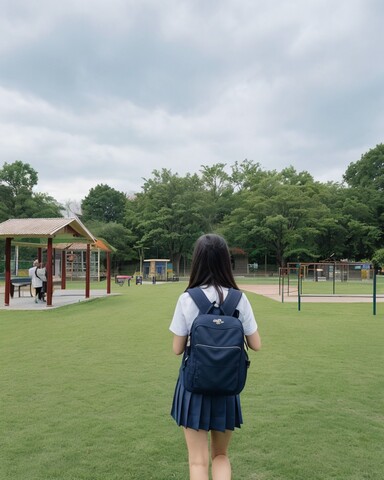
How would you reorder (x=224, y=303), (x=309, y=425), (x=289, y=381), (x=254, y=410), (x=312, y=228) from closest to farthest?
(x=224, y=303) → (x=309, y=425) → (x=254, y=410) → (x=289, y=381) → (x=312, y=228)

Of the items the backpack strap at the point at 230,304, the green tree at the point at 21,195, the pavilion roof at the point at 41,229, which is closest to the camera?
the backpack strap at the point at 230,304

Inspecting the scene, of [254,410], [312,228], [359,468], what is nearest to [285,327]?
[254,410]

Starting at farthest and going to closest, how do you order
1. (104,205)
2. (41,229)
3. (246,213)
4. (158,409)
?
1. (104,205)
2. (246,213)
3. (41,229)
4. (158,409)

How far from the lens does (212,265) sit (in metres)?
2.56

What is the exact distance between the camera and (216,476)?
2.48 meters

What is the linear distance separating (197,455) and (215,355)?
0.58 meters

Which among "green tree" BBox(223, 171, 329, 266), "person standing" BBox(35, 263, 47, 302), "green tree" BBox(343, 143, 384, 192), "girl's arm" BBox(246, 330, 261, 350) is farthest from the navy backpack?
"green tree" BBox(343, 143, 384, 192)

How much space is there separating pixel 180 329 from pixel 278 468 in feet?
5.46

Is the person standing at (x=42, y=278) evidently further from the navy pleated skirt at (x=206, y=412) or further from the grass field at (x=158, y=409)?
the navy pleated skirt at (x=206, y=412)

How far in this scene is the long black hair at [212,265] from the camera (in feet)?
8.35

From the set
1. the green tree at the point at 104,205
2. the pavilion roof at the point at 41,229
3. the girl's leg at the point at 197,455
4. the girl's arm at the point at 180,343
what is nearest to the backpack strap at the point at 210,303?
the girl's arm at the point at 180,343

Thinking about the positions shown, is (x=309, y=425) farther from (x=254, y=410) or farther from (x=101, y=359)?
(x=101, y=359)

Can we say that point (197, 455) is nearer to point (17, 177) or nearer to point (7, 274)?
point (7, 274)

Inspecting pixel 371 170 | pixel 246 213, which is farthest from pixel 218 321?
pixel 371 170
